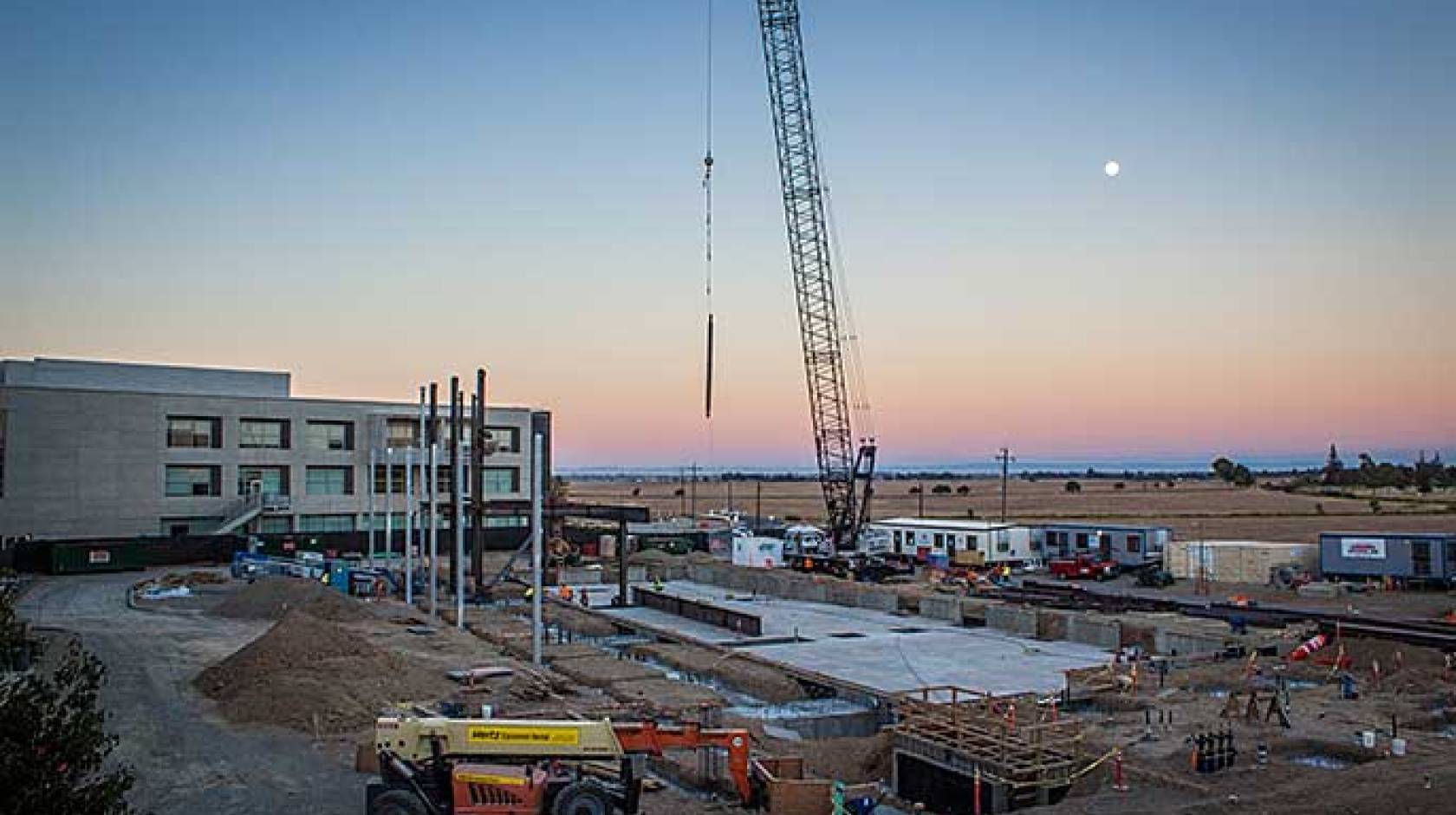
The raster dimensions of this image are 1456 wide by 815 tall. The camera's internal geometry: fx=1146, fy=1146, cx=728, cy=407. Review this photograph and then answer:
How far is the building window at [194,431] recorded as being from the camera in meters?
67.4

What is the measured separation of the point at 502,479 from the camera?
266 feet

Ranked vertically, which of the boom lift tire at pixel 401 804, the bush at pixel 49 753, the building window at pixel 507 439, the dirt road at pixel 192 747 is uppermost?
the building window at pixel 507 439

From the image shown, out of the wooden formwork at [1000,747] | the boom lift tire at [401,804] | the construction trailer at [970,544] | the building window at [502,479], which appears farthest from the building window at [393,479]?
the boom lift tire at [401,804]

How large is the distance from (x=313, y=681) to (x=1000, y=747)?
53.5 feet

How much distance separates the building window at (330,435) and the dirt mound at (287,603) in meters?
25.9

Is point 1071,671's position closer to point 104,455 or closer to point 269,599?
point 269,599

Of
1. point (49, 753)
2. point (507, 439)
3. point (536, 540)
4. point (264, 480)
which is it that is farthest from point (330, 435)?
point (49, 753)

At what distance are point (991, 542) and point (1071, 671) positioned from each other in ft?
107

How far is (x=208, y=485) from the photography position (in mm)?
68688

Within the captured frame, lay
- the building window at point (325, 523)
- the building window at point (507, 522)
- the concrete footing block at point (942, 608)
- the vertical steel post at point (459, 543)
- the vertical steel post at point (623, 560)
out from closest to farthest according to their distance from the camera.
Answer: the vertical steel post at point (459, 543), the concrete footing block at point (942, 608), the vertical steel post at point (623, 560), the building window at point (325, 523), the building window at point (507, 522)

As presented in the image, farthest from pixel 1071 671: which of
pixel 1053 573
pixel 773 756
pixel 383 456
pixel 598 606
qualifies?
pixel 383 456

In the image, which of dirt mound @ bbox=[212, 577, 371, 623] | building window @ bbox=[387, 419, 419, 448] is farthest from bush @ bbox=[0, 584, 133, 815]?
building window @ bbox=[387, 419, 419, 448]

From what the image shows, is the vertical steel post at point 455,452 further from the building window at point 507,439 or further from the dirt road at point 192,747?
the building window at point 507,439

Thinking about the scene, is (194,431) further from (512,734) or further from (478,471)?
(512,734)
